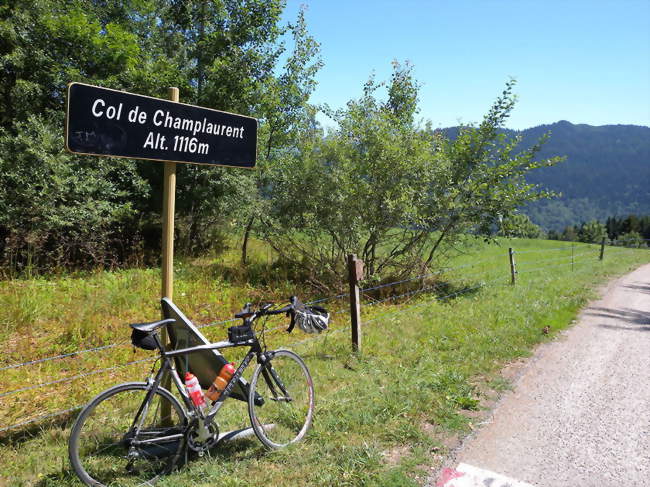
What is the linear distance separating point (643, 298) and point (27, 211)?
51.2ft

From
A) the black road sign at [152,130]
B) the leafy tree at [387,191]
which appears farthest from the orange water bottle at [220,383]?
the leafy tree at [387,191]

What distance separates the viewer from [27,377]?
5.22 metres

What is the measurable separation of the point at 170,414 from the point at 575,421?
3848 millimetres

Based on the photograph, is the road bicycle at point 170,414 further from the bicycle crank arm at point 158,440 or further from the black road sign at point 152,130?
the black road sign at point 152,130

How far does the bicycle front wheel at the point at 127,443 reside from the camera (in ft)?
9.29

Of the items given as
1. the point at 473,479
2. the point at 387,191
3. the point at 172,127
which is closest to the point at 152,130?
the point at 172,127

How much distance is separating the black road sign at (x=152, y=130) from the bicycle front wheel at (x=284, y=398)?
71.6 inches

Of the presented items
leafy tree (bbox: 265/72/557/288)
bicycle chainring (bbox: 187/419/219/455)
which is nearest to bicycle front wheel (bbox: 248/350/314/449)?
bicycle chainring (bbox: 187/419/219/455)

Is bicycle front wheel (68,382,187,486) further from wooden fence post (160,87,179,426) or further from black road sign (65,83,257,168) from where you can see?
black road sign (65,83,257,168)

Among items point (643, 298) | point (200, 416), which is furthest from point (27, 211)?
point (643, 298)

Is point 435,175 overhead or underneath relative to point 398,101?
underneath

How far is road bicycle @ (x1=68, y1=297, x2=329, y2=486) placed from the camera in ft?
9.73

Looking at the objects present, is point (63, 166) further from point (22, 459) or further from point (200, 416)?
point (200, 416)

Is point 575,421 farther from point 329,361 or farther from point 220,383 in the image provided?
point 220,383
